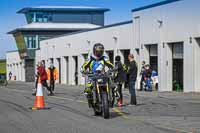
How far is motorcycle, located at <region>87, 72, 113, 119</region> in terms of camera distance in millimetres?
14383

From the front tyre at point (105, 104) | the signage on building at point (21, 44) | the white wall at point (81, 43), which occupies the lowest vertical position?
the front tyre at point (105, 104)

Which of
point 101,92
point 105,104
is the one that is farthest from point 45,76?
point 105,104

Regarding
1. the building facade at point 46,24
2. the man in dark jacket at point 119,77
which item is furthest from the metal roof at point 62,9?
the man in dark jacket at point 119,77

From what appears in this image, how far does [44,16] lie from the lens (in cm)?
8725

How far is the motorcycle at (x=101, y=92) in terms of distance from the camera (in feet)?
47.2

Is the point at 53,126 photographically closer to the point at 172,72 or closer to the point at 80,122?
the point at 80,122

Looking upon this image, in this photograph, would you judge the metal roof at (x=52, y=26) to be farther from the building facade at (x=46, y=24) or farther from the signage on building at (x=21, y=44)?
the signage on building at (x=21, y=44)

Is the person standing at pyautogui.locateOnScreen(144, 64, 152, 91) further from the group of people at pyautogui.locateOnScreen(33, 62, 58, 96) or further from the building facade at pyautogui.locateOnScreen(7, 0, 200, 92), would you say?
the group of people at pyautogui.locateOnScreen(33, 62, 58, 96)

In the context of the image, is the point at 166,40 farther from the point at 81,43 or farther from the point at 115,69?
the point at 115,69

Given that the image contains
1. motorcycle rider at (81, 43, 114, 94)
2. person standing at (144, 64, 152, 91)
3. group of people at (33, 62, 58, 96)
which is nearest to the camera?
motorcycle rider at (81, 43, 114, 94)

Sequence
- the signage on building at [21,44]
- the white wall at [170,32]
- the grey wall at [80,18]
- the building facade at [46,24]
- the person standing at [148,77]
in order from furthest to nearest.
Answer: the grey wall at [80,18], the signage on building at [21,44], the building facade at [46,24], the person standing at [148,77], the white wall at [170,32]

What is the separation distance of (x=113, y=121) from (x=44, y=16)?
7446cm

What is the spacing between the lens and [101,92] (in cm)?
1456

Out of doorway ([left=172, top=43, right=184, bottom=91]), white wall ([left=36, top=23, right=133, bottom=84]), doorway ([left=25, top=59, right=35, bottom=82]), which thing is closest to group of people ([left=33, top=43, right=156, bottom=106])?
doorway ([left=172, top=43, right=184, bottom=91])
